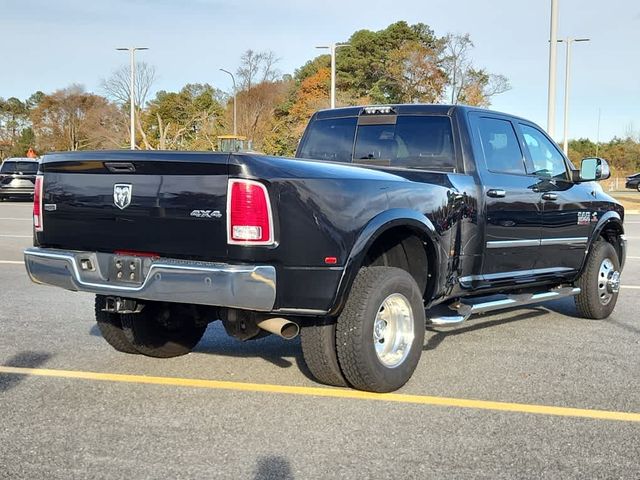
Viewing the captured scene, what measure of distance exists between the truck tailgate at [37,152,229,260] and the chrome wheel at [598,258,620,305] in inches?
183

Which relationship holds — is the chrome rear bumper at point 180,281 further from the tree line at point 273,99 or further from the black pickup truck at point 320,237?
the tree line at point 273,99

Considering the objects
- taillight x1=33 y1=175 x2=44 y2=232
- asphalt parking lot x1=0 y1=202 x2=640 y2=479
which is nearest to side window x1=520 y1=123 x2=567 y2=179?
asphalt parking lot x1=0 y1=202 x2=640 y2=479

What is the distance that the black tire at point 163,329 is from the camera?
5.09 meters

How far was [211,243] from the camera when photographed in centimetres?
398

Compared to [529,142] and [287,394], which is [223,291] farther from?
[529,142]

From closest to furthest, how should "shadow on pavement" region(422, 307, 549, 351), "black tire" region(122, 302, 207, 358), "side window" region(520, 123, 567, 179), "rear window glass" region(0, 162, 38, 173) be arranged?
"black tire" region(122, 302, 207, 358)
"shadow on pavement" region(422, 307, 549, 351)
"side window" region(520, 123, 567, 179)
"rear window glass" region(0, 162, 38, 173)

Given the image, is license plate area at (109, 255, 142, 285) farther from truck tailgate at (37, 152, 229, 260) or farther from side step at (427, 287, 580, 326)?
side step at (427, 287, 580, 326)

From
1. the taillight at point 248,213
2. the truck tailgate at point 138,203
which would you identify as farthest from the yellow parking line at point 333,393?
the taillight at point 248,213

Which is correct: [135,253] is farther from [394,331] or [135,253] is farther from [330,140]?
[330,140]

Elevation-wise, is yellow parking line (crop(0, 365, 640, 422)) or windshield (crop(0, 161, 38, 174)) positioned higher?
windshield (crop(0, 161, 38, 174))

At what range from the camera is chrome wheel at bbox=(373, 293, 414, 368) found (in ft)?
15.3

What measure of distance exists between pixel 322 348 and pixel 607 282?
3955 mm

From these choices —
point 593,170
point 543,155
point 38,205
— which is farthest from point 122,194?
point 593,170

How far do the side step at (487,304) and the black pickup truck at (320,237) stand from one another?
2 cm
